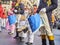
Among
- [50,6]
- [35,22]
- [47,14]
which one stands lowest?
[35,22]

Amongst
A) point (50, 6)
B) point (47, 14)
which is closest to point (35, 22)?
point (47, 14)

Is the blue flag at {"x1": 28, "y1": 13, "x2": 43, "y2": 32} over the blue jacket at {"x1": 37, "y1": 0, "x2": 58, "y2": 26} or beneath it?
beneath

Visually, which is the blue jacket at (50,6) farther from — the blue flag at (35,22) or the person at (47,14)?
the blue flag at (35,22)

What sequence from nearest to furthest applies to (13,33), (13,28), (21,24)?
(21,24) → (13,28) → (13,33)

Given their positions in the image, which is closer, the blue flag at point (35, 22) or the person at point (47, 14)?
the blue flag at point (35, 22)

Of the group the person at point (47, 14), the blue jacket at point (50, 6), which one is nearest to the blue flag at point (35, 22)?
the person at point (47, 14)

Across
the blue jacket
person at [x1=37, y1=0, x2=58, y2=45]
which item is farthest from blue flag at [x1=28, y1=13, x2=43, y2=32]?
the blue jacket

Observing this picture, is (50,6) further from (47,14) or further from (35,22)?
(35,22)

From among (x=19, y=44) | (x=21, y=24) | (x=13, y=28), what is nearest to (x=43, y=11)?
(x=19, y=44)

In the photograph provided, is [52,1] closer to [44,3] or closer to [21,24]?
[44,3]

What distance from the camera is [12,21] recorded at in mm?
12094

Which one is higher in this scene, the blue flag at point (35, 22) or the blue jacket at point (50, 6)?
the blue jacket at point (50, 6)

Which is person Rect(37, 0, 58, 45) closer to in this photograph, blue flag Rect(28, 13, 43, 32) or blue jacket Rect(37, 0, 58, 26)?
blue jacket Rect(37, 0, 58, 26)

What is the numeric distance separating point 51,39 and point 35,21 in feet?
1.95
